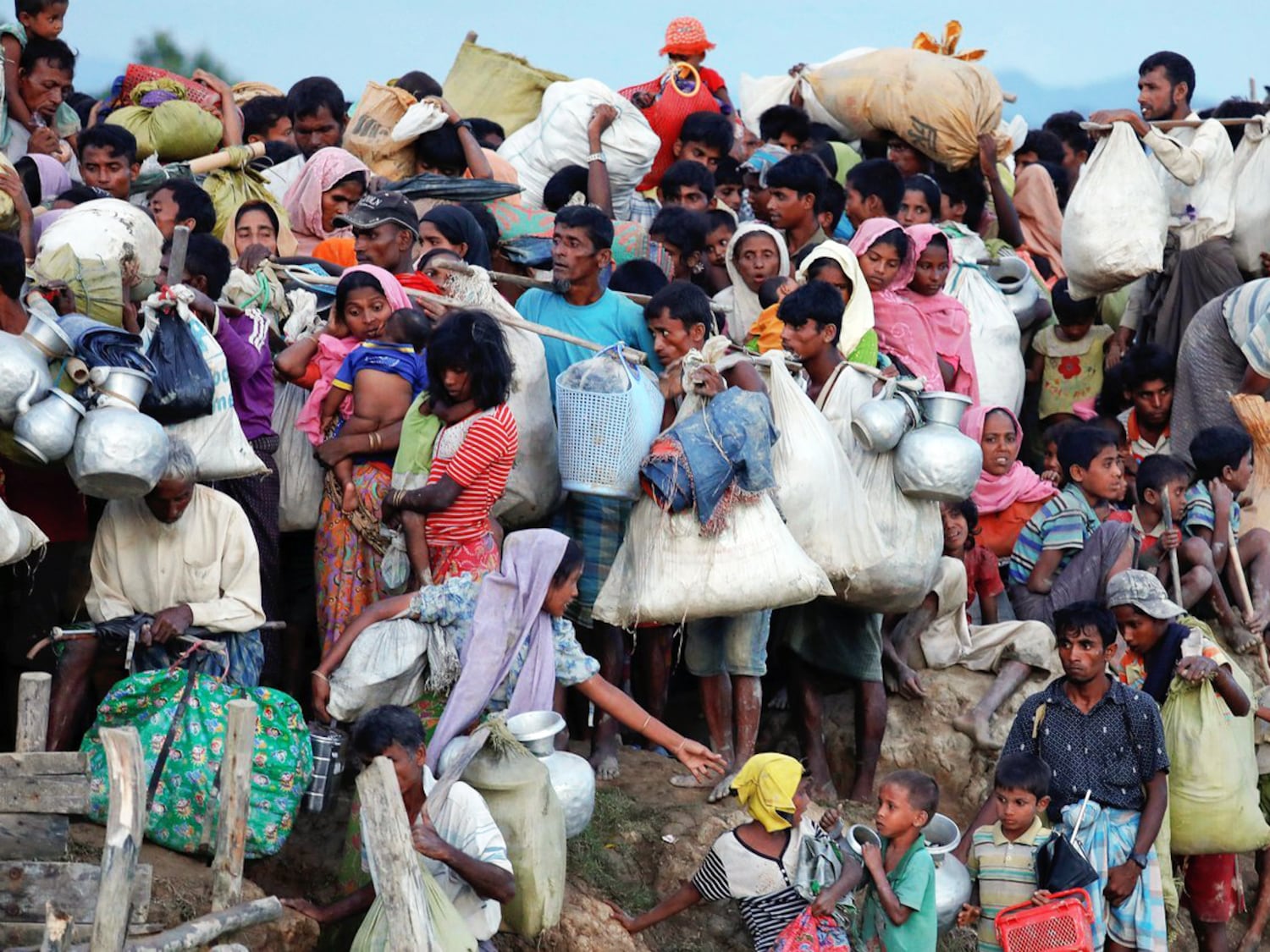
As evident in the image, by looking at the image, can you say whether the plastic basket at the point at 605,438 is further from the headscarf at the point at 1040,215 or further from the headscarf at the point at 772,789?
the headscarf at the point at 1040,215

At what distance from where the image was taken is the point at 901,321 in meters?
8.95

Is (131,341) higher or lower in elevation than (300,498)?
higher

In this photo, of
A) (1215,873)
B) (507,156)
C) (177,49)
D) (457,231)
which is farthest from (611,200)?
(177,49)

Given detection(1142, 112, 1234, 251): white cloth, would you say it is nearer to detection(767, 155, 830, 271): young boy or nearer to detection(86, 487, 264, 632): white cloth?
detection(767, 155, 830, 271): young boy

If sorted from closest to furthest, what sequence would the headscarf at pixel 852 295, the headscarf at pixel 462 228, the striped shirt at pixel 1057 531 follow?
the headscarf at pixel 852 295 < the headscarf at pixel 462 228 < the striped shirt at pixel 1057 531

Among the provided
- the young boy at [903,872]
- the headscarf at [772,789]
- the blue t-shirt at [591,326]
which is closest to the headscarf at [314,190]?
the blue t-shirt at [591,326]

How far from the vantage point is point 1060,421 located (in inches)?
420

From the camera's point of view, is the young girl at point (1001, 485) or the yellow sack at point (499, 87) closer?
the young girl at point (1001, 485)

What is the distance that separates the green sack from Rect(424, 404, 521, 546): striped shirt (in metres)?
0.89

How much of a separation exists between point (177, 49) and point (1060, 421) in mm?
23140

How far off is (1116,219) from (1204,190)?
87 cm

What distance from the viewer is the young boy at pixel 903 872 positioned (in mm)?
6434

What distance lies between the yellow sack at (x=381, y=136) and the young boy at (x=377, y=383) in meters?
2.81

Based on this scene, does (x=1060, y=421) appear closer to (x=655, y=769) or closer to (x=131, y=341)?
(x=655, y=769)
